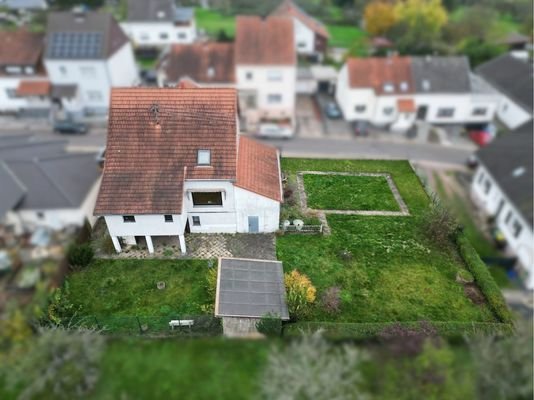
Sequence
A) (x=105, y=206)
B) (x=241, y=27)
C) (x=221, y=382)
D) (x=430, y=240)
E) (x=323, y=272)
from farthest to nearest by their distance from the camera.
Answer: (x=241, y=27) → (x=430, y=240) → (x=323, y=272) → (x=105, y=206) → (x=221, y=382)

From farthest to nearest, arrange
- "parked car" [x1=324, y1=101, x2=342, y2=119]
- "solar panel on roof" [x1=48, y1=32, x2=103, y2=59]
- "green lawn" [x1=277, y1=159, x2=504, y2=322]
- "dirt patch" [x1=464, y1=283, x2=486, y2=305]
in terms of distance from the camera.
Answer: "parked car" [x1=324, y1=101, x2=342, y2=119]
"solar panel on roof" [x1=48, y1=32, x2=103, y2=59]
"dirt patch" [x1=464, y1=283, x2=486, y2=305]
"green lawn" [x1=277, y1=159, x2=504, y2=322]

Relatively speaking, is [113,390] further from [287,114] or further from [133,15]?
[133,15]

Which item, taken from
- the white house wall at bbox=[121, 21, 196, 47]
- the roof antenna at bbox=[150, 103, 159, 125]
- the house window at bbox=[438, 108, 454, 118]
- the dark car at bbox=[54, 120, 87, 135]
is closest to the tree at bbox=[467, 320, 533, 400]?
the roof antenna at bbox=[150, 103, 159, 125]

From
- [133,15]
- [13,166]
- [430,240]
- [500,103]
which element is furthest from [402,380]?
[133,15]

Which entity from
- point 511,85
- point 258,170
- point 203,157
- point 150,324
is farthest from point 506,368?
point 511,85

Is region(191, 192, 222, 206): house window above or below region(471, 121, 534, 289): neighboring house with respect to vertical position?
above

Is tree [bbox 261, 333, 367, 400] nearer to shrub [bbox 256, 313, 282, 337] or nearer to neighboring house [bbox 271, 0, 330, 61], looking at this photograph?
shrub [bbox 256, 313, 282, 337]
